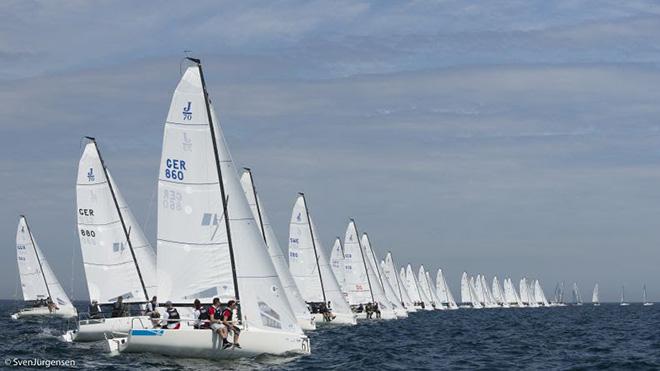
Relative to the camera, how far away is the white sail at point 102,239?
42.2 m

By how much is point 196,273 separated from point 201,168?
3.31 metres

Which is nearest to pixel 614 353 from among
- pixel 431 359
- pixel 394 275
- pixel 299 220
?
pixel 431 359

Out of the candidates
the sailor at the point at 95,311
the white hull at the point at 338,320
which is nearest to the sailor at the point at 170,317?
the sailor at the point at 95,311

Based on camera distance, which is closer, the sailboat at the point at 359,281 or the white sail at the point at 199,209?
the white sail at the point at 199,209

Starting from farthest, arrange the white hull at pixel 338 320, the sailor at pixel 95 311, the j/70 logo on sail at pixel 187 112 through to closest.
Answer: the white hull at pixel 338 320 → the sailor at pixel 95 311 → the j/70 logo on sail at pixel 187 112

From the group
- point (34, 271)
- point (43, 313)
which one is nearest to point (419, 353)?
point (43, 313)

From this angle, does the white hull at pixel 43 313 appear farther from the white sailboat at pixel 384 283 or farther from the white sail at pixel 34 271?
the white sailboat at pixel 384 283

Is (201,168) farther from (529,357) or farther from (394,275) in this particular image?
(394,275)

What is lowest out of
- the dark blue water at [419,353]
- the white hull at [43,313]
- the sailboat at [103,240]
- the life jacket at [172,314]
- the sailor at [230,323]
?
the dark blue water at [419,353]

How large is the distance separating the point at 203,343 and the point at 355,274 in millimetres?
49755

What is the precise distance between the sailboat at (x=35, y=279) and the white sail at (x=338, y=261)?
813 inches

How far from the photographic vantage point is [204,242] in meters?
30.2

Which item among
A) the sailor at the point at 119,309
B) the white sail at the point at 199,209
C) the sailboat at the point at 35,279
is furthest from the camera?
the sailboat at the point at 35,279

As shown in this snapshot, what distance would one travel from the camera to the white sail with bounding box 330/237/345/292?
253ft
